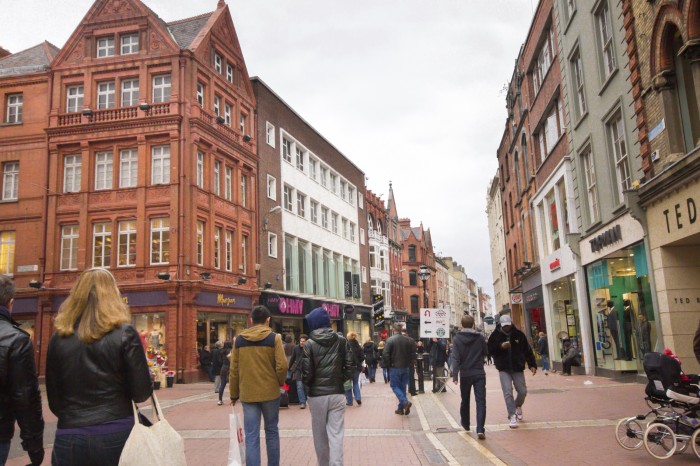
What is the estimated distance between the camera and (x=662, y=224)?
1353cm

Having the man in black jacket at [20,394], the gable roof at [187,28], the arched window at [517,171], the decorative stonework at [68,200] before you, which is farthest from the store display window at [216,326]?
the man in black jacket at [20,394]

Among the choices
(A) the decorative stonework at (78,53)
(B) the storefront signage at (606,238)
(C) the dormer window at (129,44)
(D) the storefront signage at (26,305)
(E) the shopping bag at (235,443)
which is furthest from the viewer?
(A) the decorative stonework at (78,53)

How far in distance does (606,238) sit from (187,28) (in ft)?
77.3

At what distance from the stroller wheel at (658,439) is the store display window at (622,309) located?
8.44 meters

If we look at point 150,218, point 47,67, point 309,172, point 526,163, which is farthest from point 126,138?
point 526,163

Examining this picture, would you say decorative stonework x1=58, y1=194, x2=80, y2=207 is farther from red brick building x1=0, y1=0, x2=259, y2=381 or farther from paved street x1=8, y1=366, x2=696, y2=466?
paved street x1=8, y1=366, x2=696, y2=466

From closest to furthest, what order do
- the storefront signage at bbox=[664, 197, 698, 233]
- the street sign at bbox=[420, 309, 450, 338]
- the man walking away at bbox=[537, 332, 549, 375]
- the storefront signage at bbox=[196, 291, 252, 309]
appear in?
the storefront signage at bbox=[664, 197, 698, 233] < the street sign at bbox=[420, 309, 450, 338] < the man walking away at bbox=[537, 332, 549, 375] < the storefront signage at bbox=[196, 291, 252, 309]

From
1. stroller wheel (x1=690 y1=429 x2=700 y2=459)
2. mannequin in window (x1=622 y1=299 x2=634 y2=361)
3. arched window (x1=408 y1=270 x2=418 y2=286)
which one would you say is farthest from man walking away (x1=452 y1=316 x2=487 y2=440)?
arched window (x1=408 y1=270 x2=418 y2=286)

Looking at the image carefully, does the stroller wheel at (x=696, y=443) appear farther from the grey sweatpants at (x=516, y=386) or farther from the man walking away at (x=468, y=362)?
the grey sweatpants at (x=516, y=386)

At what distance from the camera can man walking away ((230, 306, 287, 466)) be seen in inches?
252

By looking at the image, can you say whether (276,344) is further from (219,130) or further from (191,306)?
(219,130)

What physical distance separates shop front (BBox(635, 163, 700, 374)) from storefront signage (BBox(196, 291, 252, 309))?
1863cm

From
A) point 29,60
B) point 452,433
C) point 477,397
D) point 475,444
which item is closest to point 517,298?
point 452,433

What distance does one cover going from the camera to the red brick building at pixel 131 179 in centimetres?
2627
